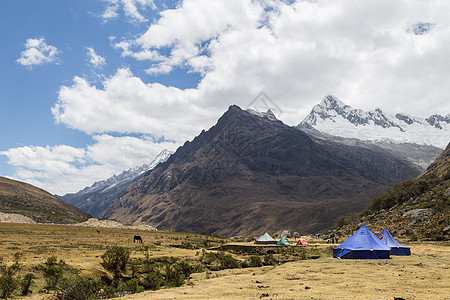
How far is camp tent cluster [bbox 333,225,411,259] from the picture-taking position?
88.1 feet

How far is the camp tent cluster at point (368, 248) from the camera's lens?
26.8 metres

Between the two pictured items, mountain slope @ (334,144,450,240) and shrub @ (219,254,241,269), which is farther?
mountain slope @ (334,144,450,240)

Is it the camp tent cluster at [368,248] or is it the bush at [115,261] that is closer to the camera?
the bush at [115,261]

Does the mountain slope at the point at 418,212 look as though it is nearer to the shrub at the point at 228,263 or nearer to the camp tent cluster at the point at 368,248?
the camp tent cluster at the point at 368,248

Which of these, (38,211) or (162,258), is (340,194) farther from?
(162,258)

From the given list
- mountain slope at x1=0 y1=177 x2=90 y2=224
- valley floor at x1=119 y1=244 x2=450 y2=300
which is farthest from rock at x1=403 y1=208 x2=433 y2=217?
mountain slope at x1=0 y1=177 x2=90 y2=224

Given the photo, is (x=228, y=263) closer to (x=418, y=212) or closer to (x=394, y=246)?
(x=394, y=246)

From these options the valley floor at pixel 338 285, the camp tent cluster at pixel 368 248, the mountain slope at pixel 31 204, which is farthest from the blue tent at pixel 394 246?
the mountain slope at pixel 31 204

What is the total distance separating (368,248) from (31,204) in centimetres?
11640

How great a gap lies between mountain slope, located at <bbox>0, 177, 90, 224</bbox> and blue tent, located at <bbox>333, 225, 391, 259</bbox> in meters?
95.7

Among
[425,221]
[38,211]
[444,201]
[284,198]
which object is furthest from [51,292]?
[284,198]

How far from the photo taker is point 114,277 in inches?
896

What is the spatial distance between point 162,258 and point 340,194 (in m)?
179

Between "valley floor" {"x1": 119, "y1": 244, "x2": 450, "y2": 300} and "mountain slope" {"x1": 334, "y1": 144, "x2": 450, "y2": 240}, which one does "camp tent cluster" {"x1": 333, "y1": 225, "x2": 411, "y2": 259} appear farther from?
"mountain slope" {"x1": 334, "y1": 144, "x2": 450, "y2": 240}
